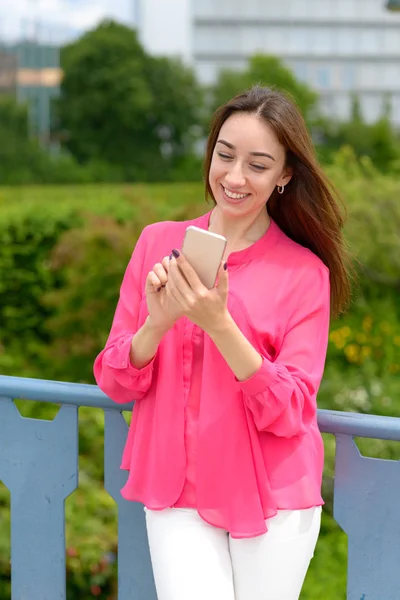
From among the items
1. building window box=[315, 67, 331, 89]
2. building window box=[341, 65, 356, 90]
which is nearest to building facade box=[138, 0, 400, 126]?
building window box=[315, 67, 331, 89]

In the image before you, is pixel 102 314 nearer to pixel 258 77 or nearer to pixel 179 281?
Answer: pixel 179 281

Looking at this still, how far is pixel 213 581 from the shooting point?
5.93ft

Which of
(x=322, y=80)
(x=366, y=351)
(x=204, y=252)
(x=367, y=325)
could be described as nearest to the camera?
(x=204, y=252)

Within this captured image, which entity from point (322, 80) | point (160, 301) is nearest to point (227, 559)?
point (160, 301)

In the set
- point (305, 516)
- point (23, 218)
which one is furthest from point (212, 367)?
point (23, 218)

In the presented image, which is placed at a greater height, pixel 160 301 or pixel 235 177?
pixel 235 177

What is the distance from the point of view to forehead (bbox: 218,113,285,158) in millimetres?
1896

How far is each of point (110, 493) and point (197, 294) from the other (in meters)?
0.79

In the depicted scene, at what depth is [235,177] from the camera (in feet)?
6.22

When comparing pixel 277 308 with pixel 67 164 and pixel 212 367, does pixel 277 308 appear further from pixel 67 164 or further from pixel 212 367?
pixel 67 164

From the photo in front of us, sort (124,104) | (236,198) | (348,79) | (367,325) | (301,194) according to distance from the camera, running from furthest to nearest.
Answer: (348,79)
(124,104)
(367,325)
(301,194)
(236,198)

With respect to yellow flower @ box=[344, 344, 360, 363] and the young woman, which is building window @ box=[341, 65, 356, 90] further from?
the young woman

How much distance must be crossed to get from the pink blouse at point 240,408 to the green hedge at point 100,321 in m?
0.93

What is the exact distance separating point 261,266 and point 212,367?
0.25m
